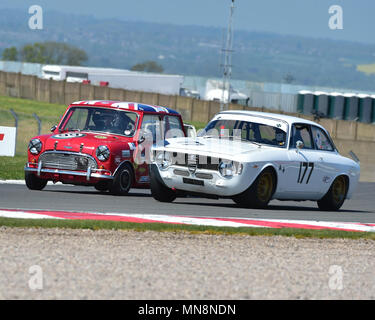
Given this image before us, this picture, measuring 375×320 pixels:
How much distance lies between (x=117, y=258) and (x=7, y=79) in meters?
65.3

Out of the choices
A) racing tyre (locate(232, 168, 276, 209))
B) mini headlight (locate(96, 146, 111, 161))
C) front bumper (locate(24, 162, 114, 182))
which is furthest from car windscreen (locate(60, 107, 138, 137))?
racing tyre (locate(232, 168, 276, 209))

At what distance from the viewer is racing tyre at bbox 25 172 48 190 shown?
50.3 ft

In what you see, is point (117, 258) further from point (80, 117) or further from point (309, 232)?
point (80, 117)

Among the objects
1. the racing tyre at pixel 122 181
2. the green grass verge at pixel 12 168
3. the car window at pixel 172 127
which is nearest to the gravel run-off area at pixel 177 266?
the racing tyre at pixel 122 181

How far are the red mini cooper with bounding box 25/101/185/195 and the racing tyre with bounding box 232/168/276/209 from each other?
2191mm

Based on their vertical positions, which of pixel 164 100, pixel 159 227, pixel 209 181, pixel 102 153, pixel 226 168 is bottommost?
pixel 164 100

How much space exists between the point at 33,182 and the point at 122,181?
1540mm

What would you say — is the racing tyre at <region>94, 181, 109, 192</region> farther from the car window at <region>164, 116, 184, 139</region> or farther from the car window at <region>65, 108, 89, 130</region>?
the car window at <region>164, 116, 184, 139</region>

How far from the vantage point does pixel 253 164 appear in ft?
43.5

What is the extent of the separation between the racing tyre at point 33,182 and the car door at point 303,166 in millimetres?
4206

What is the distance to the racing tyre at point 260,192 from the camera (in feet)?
44.5
